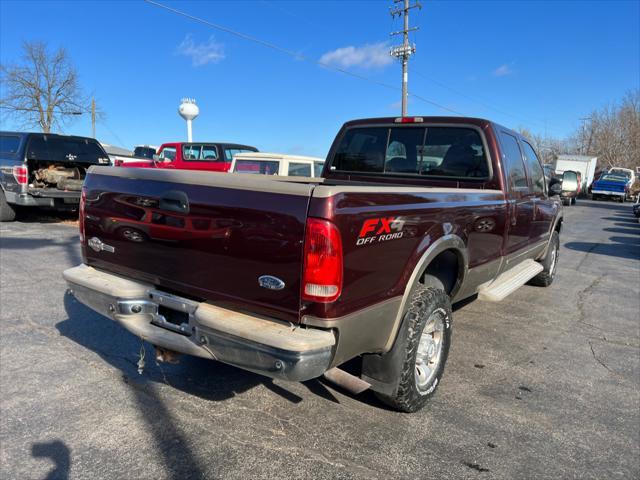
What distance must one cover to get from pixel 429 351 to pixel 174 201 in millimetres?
1985

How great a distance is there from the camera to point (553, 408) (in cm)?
319

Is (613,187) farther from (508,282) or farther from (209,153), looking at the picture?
(508,282)

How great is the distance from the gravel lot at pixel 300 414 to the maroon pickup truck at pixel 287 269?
1.18ft

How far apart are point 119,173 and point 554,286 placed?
249 inches

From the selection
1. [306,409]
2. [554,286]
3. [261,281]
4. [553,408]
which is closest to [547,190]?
[554,286]

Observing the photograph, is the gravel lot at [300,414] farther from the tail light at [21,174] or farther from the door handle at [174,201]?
the tail light at [21,174]

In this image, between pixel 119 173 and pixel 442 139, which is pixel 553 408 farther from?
pixel 119 173

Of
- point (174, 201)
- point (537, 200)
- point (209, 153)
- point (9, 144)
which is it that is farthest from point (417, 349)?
point (209, 153)

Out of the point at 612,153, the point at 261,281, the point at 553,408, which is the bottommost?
the point at 553,408

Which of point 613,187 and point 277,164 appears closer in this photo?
point 277,164

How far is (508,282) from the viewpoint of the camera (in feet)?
14.9

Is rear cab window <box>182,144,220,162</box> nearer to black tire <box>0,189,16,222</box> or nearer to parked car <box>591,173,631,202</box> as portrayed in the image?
black tire <box>0,189,16,222</box>

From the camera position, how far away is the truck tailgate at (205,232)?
2.25 meters

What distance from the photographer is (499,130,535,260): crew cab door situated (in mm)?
4320
